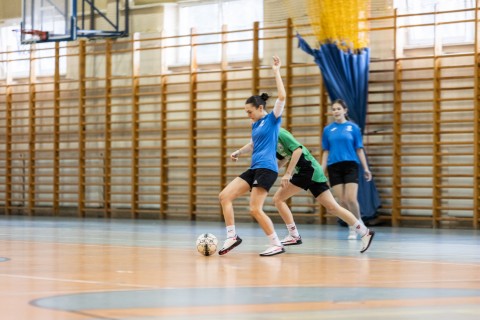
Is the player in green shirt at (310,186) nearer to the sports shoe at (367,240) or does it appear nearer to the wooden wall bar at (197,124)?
the sports shoe at (367,240)

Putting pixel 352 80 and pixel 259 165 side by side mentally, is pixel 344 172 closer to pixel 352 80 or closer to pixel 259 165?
pixel 259 165

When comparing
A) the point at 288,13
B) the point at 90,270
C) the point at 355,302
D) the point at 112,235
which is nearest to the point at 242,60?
the point at 288,13

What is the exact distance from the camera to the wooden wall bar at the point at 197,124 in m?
15.2

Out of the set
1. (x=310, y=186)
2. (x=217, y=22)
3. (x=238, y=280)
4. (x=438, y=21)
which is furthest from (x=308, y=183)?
(x=217, y=22)

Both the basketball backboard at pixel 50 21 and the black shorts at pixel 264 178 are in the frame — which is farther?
the basketball backboard at pixel 50 21

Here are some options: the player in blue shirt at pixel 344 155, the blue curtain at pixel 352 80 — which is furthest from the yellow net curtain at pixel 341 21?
the player in blue shirt at pixel 344 155

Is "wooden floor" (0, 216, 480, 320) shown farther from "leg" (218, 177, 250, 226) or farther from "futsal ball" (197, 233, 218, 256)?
"leg" (218, 177, 250, 226)

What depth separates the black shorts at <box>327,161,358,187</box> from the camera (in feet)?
38.2

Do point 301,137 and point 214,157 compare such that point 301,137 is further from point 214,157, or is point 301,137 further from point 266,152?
point 266,152

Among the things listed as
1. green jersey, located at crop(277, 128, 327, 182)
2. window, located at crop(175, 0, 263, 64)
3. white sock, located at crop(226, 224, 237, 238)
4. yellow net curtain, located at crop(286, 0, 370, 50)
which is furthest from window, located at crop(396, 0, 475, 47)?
white sock, located at crop(226, 224, 237, 238)

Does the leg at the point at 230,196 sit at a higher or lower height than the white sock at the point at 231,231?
higher

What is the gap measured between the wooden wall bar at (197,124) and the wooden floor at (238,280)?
3.98m

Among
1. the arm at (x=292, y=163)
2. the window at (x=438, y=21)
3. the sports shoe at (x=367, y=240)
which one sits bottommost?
the sports shoe at (x=367, y=240)

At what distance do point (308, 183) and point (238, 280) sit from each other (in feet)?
10.6
